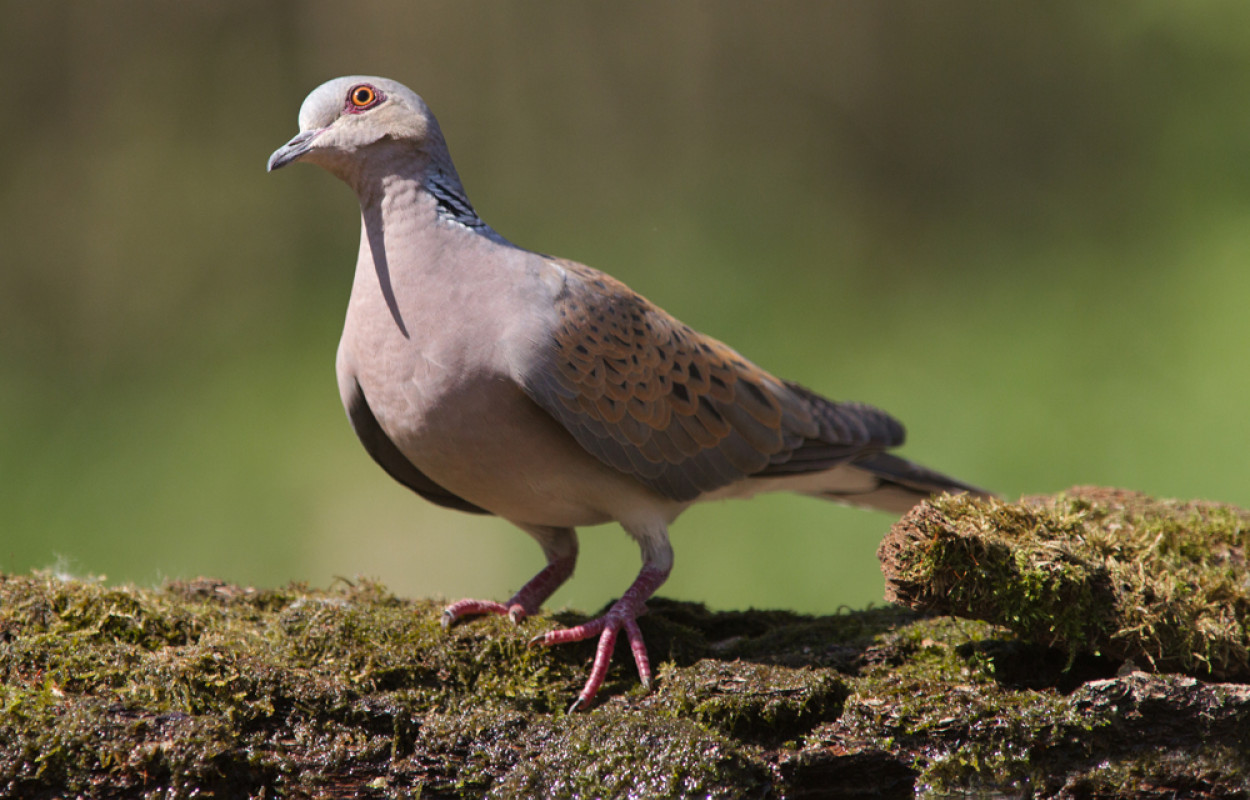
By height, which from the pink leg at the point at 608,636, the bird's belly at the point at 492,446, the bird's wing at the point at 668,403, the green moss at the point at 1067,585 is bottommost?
the pink leg at the point at 608,636

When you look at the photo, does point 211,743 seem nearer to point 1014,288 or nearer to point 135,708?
point 135,708

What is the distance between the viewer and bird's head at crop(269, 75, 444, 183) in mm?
2750

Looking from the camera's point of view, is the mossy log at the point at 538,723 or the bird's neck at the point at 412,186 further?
the bird's neck at the point at 412,186

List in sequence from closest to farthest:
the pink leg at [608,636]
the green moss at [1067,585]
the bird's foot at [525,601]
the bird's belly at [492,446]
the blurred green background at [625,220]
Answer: the green moss at [1067,585], the pink leg at [608,636], the bird's belly at [492,446], the bird's foot at [525,601], the blurred green background at [625,220]

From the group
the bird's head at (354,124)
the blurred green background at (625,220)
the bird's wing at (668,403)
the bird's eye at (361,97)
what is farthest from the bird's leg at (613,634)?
the blurred green background at (625,220)

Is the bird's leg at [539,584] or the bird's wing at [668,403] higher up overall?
the bird's wing at [668,403]

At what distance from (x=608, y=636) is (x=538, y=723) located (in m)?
0.34

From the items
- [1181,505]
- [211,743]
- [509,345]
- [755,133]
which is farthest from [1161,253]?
[211,743]

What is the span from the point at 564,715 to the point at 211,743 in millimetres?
732

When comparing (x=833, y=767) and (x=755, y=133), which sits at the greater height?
(x=755, y=133)

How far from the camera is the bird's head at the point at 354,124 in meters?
2.75

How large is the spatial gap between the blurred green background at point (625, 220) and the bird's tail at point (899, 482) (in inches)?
62.3

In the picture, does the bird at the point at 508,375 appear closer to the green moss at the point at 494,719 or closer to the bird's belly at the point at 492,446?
the bird's belly at the point at 492,446

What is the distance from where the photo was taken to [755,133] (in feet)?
21.2
